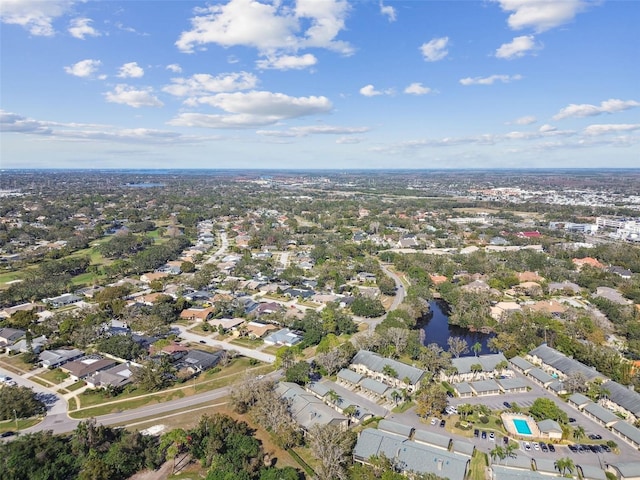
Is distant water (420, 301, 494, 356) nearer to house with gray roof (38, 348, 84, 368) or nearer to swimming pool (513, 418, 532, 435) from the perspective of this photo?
swimming pool (513, 418, 532, 435)

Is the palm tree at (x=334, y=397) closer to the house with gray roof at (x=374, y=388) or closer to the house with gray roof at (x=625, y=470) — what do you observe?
the house with gray roof at (x=374, y=388)

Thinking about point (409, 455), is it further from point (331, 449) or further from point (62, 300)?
point (62, 300)

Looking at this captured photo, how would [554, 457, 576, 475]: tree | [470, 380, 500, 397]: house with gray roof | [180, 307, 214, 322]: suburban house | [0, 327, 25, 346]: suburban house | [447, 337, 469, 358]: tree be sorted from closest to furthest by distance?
[554, 457, 576, 475]: tree
[470, 380, 500, 397]: house with gray roof
[447, 337, 469, 358]: tree
[0, 327, 25, 346]: suburban house
[180, 307, 214, 322]: suburban house

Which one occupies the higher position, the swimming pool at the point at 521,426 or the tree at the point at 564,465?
the tree at the point at 564,465

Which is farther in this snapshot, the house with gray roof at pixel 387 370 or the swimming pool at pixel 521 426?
the house with gray roof at pixel 387 370

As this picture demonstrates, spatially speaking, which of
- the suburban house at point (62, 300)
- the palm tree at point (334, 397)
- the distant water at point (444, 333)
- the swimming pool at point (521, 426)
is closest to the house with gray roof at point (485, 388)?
the swimming pool at point (521, 426)

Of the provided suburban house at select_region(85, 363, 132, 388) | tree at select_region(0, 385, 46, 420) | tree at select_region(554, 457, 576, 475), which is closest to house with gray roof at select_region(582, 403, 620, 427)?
tree at select_region(554, 457, 576, 475)

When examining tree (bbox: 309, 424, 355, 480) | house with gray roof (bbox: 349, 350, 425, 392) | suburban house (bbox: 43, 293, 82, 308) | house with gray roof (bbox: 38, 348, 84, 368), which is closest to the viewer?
tree (bbox: 309, 424, 355, 480)
